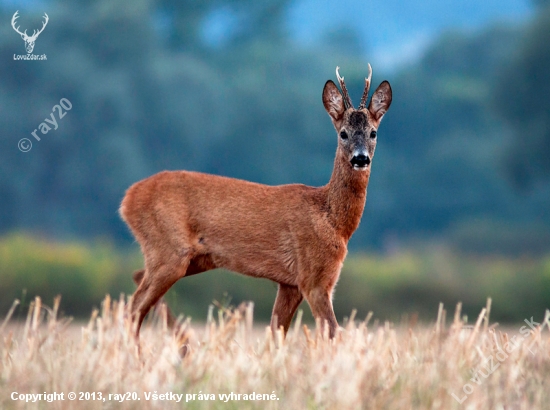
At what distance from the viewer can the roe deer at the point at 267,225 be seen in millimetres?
7750

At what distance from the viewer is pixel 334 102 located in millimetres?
8023

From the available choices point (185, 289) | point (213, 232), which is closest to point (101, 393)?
point (213, 232)

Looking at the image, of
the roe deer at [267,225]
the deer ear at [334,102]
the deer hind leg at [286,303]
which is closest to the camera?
the roe deer at [267,225]

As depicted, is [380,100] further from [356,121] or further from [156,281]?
[156,281]

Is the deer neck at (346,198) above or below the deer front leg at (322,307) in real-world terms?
above

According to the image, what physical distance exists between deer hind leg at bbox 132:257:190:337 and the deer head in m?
1.61

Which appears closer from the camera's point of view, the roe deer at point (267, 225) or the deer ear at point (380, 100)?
the roe deer at point (267, 225)

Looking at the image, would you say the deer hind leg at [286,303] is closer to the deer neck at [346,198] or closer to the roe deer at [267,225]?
the roe deer at [267,225]

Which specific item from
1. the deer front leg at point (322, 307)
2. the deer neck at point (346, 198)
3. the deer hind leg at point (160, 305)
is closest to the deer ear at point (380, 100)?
the deer neck at point (346, 198)

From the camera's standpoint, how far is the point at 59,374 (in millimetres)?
5359

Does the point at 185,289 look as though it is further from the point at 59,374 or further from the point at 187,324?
the point at 59,374

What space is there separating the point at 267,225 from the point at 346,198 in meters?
0.70

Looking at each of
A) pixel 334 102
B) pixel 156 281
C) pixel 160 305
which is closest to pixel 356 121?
pixel 334 102

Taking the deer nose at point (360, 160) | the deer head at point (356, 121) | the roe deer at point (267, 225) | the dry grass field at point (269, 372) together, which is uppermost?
the deer head at point (356, 121)
